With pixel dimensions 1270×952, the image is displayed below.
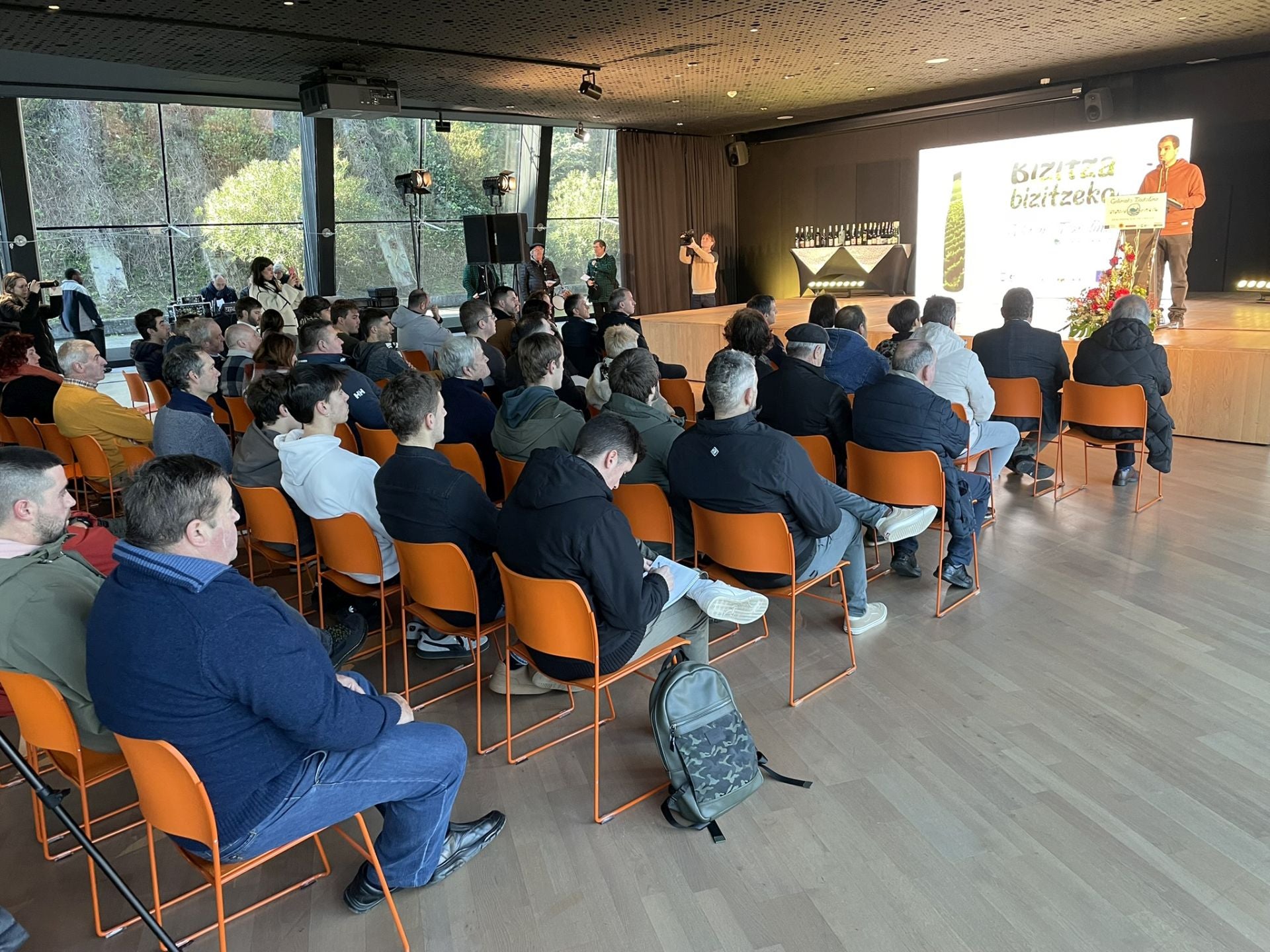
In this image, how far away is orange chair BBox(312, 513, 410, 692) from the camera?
3.11m

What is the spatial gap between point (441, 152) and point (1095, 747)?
12.0m

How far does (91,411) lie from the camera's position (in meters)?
4.88

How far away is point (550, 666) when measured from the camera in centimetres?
267

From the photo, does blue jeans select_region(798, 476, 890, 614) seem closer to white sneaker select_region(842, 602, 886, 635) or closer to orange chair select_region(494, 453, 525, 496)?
white sneaker select_region(842, 602, 886, 635)

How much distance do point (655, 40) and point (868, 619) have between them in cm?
574

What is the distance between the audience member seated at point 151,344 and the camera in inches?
277

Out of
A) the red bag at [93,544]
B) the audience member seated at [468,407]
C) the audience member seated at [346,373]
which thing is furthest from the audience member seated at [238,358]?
the red bag at [93,544]

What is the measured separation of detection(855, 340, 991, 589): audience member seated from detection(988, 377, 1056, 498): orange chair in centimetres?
137

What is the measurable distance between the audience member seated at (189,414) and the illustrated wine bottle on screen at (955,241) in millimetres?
10663

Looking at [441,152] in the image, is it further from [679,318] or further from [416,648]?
[416,648]

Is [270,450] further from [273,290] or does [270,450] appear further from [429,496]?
[273,290]

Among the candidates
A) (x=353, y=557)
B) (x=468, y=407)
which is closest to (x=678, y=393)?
(x=468, y=407)

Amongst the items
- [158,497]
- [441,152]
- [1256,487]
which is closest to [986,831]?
[158,497]

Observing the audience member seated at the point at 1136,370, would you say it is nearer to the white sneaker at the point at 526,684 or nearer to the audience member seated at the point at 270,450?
the audience member seated at the point at 270,450
